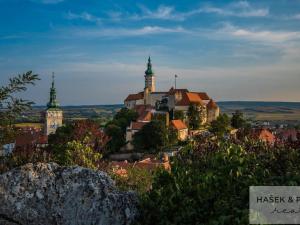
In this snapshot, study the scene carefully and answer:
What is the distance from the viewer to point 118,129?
7356cm

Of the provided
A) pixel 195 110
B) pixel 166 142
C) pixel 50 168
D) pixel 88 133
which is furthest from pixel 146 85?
pixel 50 168

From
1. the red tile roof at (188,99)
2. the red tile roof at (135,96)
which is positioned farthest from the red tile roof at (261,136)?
the red tile roof at (135,96)

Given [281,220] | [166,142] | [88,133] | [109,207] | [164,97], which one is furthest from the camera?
[164,97]

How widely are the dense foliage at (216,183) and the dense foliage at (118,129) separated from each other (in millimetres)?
61403

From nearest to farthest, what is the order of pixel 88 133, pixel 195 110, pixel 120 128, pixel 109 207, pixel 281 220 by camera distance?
pixel 281 220, pixel 109 207, pixel 88 133, pixel 120 128, pixel 195 110

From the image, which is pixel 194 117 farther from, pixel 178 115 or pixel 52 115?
pixel 52 115

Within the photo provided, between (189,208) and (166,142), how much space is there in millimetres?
60041

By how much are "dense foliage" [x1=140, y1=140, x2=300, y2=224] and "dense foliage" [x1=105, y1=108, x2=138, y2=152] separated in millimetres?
61403

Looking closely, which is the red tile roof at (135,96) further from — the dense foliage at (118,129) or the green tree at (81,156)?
the green tree at (81,156)

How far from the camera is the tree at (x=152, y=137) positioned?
219 feet

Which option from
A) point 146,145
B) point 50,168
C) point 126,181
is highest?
point 50,168

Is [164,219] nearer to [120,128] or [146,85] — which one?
[120,128]

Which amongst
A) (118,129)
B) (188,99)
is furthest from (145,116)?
(188,99)

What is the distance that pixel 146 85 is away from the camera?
11881cm
